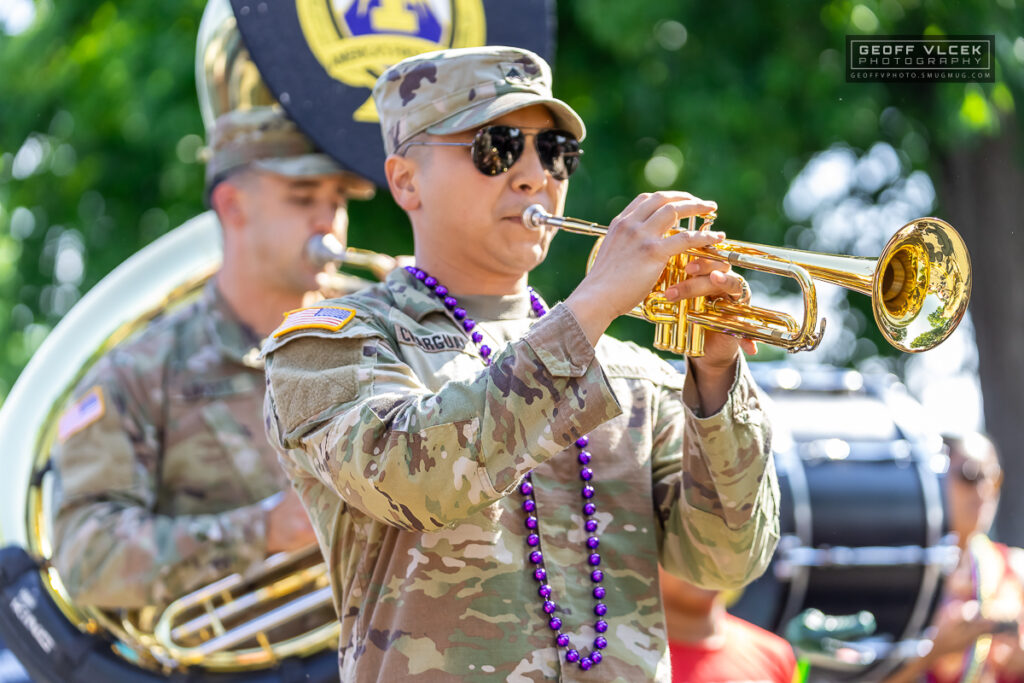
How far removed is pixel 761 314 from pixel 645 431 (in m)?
0.34

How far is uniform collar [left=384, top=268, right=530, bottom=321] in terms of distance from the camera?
8.18 feet

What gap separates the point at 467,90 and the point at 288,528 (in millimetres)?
1675

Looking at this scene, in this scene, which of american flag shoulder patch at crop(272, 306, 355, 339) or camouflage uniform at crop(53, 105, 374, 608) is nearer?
american flag shoulder patch at crop(272, 306, 355, 339)

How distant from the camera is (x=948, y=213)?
820 centimetres

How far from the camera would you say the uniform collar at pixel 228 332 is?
13.3ft

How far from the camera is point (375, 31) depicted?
3912 mm

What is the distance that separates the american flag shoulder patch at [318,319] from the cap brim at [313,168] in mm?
1633

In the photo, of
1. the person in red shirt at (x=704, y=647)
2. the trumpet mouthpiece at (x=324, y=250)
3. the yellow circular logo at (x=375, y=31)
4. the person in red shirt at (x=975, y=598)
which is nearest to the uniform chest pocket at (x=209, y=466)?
the trumpet mouthpiece at (x=324, y=250)

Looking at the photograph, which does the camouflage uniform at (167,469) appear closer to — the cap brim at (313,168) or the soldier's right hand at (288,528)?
the soldier's right hand at (288,528)

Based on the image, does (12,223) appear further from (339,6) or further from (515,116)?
(515,116)

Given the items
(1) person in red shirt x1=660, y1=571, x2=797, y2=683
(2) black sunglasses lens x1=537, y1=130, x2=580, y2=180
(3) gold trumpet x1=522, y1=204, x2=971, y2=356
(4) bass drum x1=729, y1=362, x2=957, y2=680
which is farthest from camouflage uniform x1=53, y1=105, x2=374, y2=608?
(4) bass drum x1=729, y1=362, x2=957, y2=680

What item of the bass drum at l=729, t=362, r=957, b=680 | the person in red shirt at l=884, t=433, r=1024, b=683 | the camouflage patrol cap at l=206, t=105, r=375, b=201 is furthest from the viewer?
the bass drum at l=729, t=362, r=957, b=680

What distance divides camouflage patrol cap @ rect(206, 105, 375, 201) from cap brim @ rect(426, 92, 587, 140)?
61.5 inches

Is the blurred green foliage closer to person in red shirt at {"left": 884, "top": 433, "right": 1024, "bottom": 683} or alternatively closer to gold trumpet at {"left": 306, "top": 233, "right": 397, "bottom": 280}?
person in red shirt at {"left": 884, "top": 433, "right": 1024, "bottom": 683}
